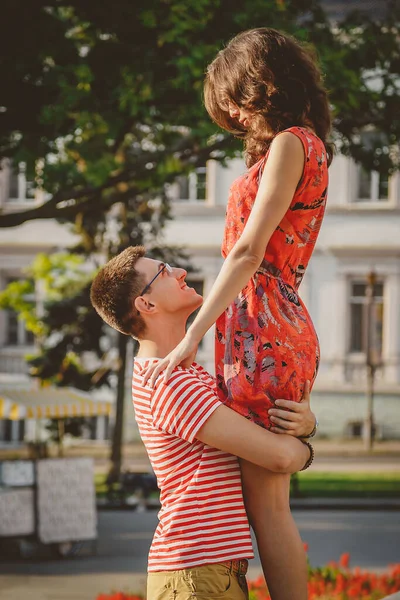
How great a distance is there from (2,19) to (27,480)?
687cm

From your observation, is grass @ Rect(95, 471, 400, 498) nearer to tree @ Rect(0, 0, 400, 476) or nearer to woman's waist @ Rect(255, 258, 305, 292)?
tree @ Rect(0, 0, 400, 476)

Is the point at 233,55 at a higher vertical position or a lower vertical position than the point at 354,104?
lower

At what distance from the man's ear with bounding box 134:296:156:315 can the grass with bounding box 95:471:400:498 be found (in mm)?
19660

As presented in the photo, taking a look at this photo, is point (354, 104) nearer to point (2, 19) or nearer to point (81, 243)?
point (2, 19)

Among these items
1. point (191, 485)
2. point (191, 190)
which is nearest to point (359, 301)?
point (191, 190)

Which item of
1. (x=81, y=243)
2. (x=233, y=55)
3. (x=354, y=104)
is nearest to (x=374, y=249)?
(x=81, y=243)

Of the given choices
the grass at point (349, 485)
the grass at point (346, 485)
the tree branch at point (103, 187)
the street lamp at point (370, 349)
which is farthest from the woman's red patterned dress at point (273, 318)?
the street lamp at point (370, 349)

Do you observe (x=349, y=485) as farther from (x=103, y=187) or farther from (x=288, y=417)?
(x=288, y=417)

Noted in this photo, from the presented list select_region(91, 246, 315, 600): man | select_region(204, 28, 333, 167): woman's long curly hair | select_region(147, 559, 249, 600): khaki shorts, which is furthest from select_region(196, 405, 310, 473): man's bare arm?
select_region(204, 28, 333, 167): woman's long curly hair

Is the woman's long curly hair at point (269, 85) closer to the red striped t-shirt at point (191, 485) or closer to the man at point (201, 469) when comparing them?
the man at point (201, 469)

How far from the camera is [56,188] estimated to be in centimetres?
1438

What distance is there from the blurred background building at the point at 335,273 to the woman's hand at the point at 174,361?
30137 millimetres

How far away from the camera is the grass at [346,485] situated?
23.1 meters

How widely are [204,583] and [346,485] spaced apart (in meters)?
22.0
